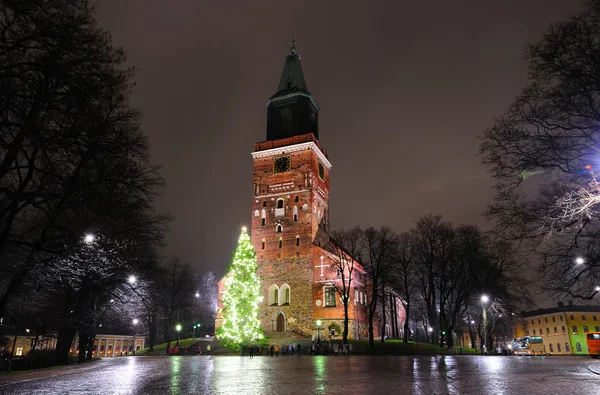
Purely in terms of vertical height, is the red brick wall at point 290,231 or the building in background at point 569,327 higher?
the red brick wall at point 290,231

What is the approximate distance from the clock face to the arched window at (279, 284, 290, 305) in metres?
15.4

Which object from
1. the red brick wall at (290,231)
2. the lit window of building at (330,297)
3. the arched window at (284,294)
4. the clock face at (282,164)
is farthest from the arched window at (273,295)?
the clock face at (282,164)

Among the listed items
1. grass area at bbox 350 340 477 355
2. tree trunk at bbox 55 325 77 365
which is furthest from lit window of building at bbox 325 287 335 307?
tree trunk at bbox 55 325 77 365

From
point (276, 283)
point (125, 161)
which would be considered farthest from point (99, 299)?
point (276, 283)

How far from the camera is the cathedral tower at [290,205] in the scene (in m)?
51.9

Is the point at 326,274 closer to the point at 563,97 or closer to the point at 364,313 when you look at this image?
the point at 364,313

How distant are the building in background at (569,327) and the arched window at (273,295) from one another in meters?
46.0

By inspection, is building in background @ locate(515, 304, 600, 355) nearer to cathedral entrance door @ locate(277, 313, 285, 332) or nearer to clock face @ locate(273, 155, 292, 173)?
cathedral entrance door @ locate(277, 313, 285, 332)

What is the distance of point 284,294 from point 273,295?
1.44 metres

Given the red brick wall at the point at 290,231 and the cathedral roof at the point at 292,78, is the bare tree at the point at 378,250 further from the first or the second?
the cathedral roof at the point at 292,78

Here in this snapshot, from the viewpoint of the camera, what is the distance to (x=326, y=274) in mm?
51906

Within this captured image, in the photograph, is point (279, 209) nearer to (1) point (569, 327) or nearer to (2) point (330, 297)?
(2) point (330, 297)

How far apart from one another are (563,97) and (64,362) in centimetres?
2674

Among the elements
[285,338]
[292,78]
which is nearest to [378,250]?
[285,338]
